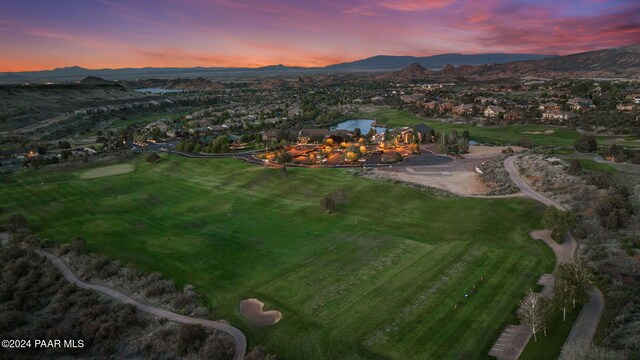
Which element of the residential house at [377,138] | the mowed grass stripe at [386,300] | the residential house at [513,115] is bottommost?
the mowed grass stripe at [386,300]

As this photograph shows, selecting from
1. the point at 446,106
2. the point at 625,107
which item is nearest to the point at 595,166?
the point at 625,107

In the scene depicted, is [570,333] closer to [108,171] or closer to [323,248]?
[323,248]

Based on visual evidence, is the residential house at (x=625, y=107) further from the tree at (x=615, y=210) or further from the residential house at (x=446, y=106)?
the tree at (x=615, y=210)

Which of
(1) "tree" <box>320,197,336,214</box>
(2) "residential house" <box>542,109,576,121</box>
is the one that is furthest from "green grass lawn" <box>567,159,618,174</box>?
(2) "residential house" <box>542,109,576,121</box>

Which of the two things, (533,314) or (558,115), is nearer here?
(533,314)

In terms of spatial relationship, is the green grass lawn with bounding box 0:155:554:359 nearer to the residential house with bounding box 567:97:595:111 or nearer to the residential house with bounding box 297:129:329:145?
the residential house with bounding box 297:129:329:145

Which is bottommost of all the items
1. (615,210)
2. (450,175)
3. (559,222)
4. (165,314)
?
(165,314)

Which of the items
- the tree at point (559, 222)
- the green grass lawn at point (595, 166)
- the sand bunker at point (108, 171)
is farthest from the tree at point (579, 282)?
the sand bunker at point (108, 171)

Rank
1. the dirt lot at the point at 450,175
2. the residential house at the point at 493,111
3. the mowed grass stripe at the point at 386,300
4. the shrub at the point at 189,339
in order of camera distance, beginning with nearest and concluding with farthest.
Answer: the shrub at the point at 189,339
the mowed grass stripe at the point at 386,300
the dirt lot at the point at 450,175
the residential house at the point at 493,111
